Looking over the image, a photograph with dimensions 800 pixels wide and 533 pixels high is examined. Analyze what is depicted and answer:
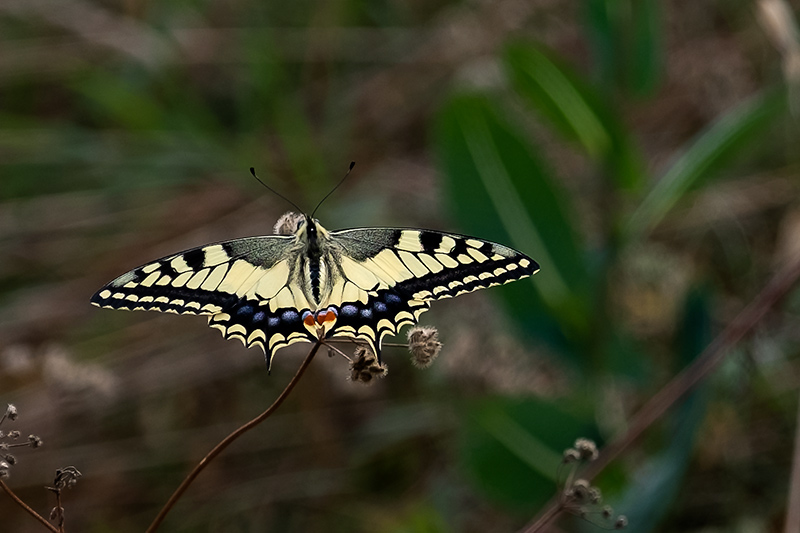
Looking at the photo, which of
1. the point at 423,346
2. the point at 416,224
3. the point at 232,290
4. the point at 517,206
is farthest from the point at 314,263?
the point at 416,224

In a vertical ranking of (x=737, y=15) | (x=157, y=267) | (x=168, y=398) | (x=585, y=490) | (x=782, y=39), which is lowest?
(x=585, y=490)

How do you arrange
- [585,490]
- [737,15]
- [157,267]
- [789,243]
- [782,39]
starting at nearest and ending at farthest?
[585,490] → [157,267] → [782,39] → [789,243] → [737,15]

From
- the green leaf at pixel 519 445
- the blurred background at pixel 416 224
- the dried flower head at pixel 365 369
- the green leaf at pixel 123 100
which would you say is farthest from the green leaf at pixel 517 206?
the green leaf at pixel 123 100

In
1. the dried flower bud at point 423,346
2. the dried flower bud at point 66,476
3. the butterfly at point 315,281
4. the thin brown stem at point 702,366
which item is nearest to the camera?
the dried flower bud at point 66,476

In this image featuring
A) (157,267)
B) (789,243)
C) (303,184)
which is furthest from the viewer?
(303,184)

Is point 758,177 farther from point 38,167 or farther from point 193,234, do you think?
point 38,167

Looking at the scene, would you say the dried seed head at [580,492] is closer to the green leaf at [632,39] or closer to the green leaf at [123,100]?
the green leaf at [632,39]

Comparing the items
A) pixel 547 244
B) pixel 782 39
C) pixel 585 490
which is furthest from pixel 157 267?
pixel 782 39
